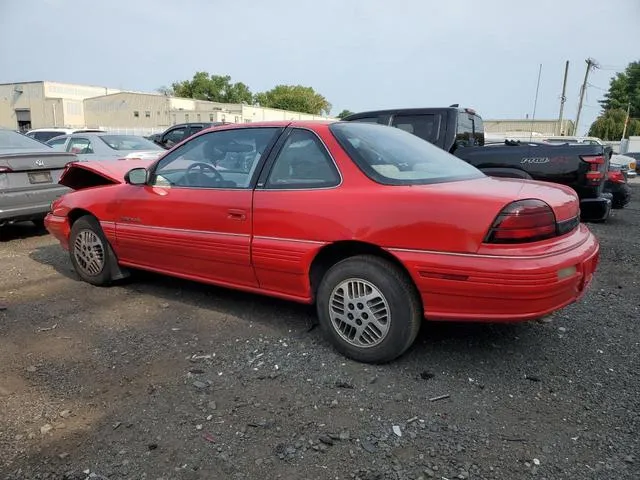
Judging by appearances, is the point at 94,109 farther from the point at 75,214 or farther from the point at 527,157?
the point at 527,157

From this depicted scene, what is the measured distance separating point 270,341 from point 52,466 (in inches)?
60.6

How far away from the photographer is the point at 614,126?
53.2m

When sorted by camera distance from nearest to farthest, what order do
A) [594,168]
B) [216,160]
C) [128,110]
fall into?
[216,160] → [594,168] → [128,110]

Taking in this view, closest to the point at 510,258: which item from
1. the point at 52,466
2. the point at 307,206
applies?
the point at 307,206

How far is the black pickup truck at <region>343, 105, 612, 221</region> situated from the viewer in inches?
256

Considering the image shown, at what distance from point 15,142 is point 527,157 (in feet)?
23.6

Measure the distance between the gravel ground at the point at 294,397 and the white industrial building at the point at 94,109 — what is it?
4743 cm

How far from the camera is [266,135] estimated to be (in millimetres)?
3615

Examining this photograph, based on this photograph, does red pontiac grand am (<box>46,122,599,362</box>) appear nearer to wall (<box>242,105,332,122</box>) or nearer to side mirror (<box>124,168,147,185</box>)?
side mirror (<box>124,168,147,185</box>)

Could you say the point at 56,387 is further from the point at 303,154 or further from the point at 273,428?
Result: the point at 303,154

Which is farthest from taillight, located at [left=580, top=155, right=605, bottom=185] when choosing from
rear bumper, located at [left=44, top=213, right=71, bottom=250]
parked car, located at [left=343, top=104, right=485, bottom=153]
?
rear bumper, located at [left=44, top=213, right=71, bottom=250]

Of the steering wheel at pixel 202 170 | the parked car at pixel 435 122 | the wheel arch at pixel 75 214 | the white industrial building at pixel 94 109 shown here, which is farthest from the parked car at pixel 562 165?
the white industrial building at pixel 94 109

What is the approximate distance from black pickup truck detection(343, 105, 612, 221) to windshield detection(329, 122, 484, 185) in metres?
3.26

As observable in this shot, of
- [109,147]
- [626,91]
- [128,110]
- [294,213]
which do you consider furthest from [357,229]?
[626,91]
